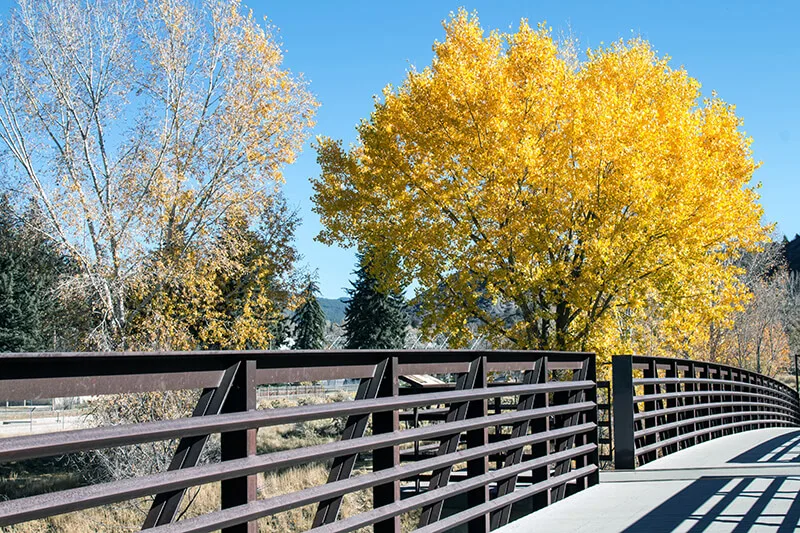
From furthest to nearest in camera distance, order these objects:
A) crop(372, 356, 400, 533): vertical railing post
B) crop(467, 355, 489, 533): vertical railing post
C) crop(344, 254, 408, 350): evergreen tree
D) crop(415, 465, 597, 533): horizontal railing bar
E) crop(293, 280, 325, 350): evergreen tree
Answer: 1. crop(293, 280, 325, 350): evergreen tree
2. crop(344, 254, 408, 350): evergreen tree
3. crop(467, 355, 489, 533): vertical railing post
4. crop(415, 465, 597, 533): horizontal railing bar
5. crop(372, 356, 400, 533): vertical railing post

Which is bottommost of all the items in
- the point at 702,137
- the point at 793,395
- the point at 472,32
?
the point at 793,395

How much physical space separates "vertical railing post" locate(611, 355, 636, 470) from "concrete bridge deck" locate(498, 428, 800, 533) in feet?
0.88

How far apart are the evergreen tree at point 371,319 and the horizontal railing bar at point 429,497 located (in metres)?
60.6

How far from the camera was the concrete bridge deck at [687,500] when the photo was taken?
6.40 metres

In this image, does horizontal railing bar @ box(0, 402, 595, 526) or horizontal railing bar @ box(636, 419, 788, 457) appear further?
horizontal railing bar @ box(636, 419, 788, 457)

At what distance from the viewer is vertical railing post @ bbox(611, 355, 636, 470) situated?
9.91m

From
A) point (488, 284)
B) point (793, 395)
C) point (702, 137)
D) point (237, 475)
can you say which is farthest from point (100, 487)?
point (793, 395)

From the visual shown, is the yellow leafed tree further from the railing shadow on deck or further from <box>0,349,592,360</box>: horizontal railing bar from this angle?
<box>0,349,592,360</box>: horizontal railing bar

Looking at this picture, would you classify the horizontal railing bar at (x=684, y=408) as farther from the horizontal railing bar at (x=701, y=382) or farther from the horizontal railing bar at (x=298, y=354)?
the horizontal railing bar at (x=298, y=354)

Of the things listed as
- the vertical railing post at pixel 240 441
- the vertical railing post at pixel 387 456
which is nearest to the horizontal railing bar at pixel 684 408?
the vertical railing post at pixel 387 456

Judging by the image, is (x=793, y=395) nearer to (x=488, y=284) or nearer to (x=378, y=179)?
(x=488, y=284)

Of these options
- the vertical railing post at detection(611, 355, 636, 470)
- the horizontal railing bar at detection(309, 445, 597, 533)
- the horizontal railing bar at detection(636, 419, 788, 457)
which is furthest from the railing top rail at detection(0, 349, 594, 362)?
the horizontal railing bar at detection(636, 419, 788, 457)

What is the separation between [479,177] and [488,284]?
97.4 inches

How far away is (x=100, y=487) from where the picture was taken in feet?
10.0
